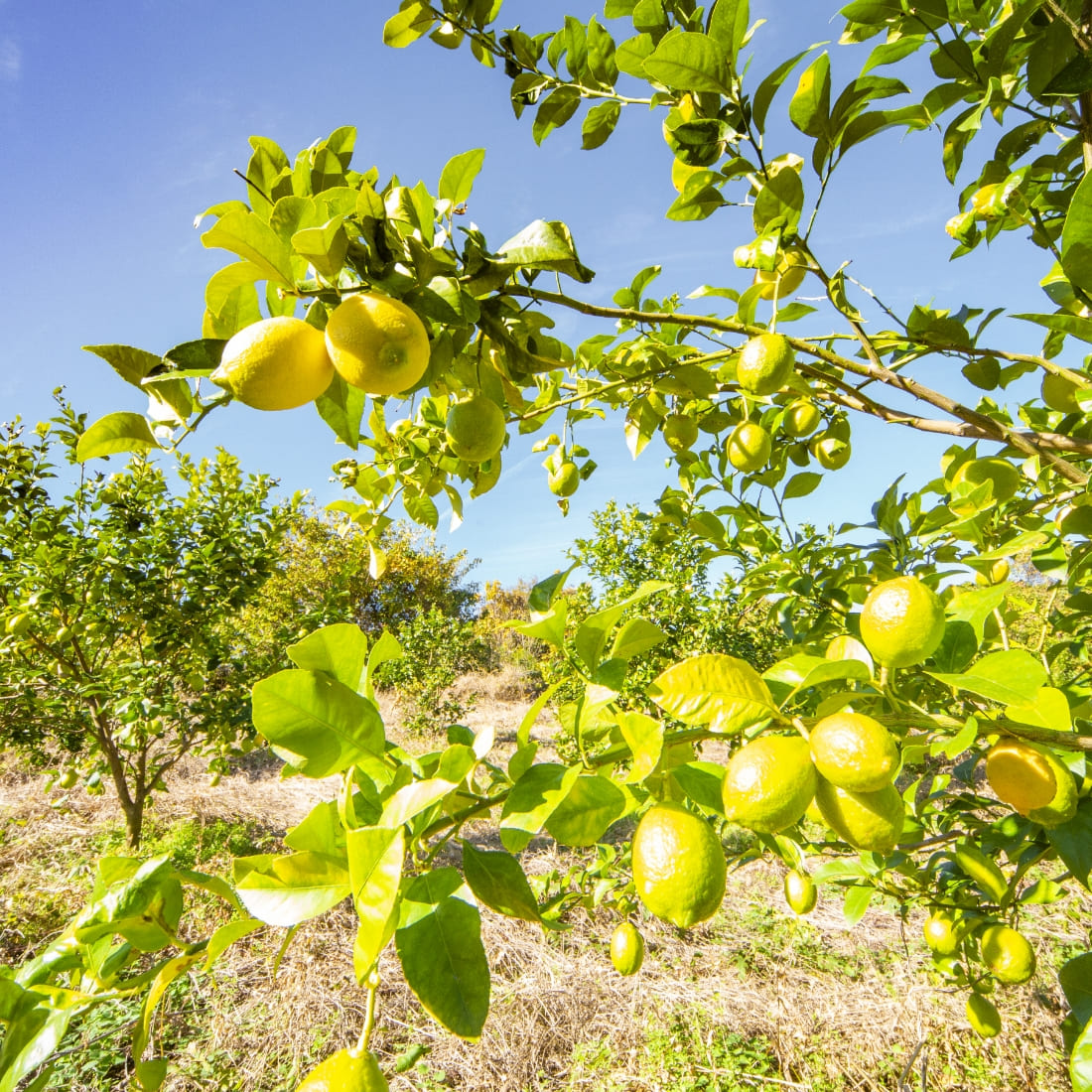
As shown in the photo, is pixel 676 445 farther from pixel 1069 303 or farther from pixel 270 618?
pixel 270 618

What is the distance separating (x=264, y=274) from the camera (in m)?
0.51

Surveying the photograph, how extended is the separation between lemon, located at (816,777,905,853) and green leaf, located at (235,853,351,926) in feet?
1.29

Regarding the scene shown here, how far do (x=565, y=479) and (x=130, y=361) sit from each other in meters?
0.87

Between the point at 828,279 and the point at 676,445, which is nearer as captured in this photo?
the point at 828,279

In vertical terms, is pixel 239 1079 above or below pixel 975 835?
below

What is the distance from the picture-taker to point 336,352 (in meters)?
0.48

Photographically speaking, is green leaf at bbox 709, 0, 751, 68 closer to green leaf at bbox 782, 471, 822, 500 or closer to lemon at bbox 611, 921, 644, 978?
green leaf at bbox 782, 471, 822, 500

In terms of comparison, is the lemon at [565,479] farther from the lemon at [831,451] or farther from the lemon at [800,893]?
the lemon at [800,893]

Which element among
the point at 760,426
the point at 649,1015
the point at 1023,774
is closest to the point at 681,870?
the point at 1023,774

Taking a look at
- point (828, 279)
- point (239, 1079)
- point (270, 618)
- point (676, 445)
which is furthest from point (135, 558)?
point (270, 618)

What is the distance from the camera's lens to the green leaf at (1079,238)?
48 cm

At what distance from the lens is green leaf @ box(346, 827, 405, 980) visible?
0.34 metres

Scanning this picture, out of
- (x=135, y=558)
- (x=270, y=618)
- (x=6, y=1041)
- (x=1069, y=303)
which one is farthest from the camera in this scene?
(x=270, y=618)

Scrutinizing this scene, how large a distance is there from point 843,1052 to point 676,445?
2563 mm
